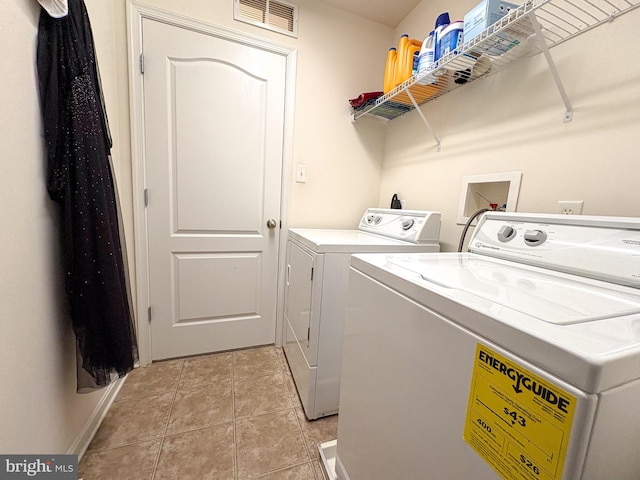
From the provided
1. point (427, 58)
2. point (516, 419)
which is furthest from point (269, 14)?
point (516, 419)

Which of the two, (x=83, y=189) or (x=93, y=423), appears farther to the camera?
(x=93, y=423)

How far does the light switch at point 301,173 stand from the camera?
1964 millimetres

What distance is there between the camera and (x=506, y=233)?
95cm

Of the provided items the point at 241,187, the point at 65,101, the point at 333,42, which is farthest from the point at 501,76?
the point at 65,101

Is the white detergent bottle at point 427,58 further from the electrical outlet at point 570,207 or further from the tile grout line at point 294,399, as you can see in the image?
the tile grout line at point 294,399

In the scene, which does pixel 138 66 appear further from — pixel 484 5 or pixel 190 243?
pixel 484 5

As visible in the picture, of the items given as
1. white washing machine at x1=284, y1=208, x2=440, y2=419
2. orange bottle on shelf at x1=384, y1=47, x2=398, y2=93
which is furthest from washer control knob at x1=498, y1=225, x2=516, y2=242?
orange bottle on shelf at x1=384, y1=47, x2=398, y2=93

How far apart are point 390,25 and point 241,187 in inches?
69.2

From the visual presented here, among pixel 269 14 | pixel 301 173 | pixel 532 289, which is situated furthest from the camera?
pixel 301 173

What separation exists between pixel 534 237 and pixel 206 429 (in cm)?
166

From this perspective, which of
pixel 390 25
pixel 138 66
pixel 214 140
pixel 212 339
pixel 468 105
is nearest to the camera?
pixel 468 105

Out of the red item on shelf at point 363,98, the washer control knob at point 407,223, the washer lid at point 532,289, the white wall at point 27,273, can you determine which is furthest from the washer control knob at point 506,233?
the white wall at point 27,273

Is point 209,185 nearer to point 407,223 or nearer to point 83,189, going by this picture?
point 83,189

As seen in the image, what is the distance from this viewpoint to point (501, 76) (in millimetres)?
1224
